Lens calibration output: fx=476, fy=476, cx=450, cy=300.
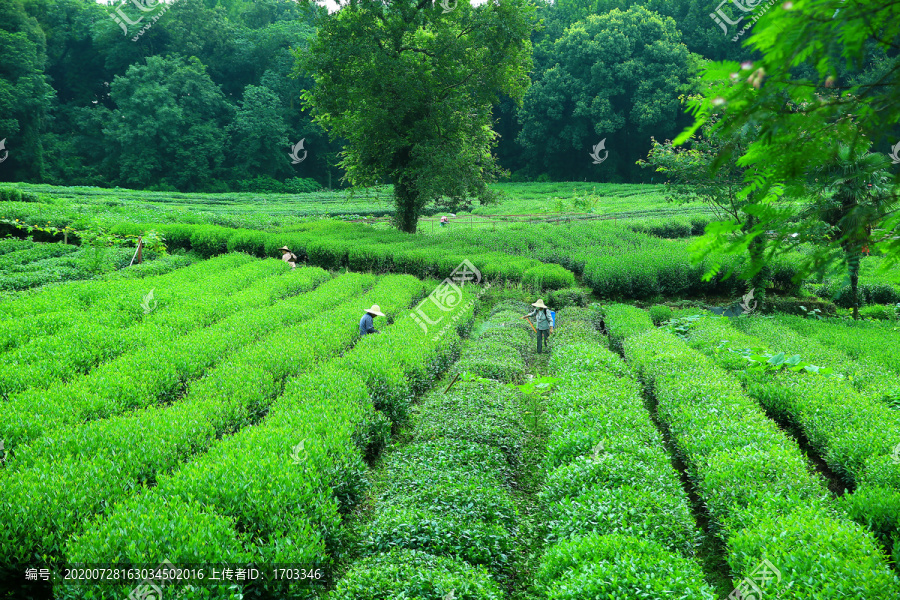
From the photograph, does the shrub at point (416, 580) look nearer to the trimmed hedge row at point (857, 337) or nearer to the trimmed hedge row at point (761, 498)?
the trimmed hedge row at point (761, 498)

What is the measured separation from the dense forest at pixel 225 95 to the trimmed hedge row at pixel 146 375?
123 ft

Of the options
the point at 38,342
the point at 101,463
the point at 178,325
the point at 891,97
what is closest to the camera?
the point at 891,97

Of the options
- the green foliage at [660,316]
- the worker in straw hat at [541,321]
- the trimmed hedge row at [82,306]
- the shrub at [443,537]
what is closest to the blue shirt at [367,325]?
the worker in straw hat at [541,321]

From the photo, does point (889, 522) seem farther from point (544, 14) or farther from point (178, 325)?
point (544, 14)

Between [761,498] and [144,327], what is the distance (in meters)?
11.5

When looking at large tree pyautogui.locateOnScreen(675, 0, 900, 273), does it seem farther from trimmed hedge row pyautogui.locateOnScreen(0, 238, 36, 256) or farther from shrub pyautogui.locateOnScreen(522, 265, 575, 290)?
trimmed hedge row pyautogui.locateOnScreen(0, 238, 36, 256)

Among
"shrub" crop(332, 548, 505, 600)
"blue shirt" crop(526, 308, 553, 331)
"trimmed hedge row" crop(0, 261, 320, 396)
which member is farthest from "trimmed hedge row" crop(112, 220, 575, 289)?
"shrub" crop(332, 548, 505, 600)

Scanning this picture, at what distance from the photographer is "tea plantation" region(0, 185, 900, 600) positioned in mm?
4137

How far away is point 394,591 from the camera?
12.8 feet

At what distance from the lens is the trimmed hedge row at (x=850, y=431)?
5.18 metres

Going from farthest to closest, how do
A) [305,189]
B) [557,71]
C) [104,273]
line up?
1. [305,189]
2. [557,71]
3. [104,273]

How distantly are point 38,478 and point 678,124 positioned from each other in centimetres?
5777

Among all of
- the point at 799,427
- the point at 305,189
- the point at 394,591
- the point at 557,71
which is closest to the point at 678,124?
the point at 557,71

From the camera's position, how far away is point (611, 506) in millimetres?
5008
